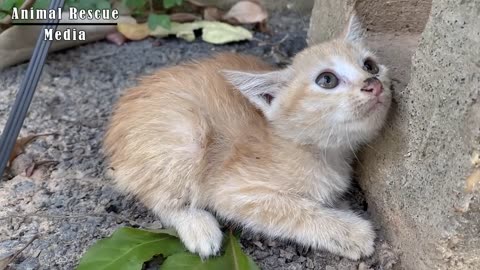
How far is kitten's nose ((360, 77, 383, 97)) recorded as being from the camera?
2182mm

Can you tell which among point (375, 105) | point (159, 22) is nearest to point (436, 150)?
point (375, 105)

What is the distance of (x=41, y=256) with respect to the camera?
2.37 meters

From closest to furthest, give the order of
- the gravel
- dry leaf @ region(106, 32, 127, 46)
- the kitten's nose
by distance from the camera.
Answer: the kitten's nose, the gravel, dry leaf @ region(106, 32, 127, 46)

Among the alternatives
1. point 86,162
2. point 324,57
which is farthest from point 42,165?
point 324,57

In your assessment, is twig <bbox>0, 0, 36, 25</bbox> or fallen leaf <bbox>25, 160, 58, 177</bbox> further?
twig <bbox>0, 0, 36, 25</bbox>

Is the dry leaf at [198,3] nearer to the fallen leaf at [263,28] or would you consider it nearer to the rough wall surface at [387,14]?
the fallen leaf at [263,28]

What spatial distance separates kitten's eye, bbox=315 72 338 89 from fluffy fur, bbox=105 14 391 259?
0.02 m

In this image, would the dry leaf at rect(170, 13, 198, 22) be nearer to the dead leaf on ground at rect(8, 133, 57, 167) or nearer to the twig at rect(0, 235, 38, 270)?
the dead leaf on ground at rect(8, 133, 57, 167)

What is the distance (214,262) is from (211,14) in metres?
2.25

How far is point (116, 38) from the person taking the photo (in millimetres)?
3920

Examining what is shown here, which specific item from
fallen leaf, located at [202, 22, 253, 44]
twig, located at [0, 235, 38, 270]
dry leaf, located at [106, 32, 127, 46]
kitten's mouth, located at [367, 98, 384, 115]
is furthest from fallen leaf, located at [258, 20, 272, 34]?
twig, located at [0, 235, 38, 270]

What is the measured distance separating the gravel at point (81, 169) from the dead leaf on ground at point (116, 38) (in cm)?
5

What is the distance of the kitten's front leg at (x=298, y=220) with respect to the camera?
7.79 ft

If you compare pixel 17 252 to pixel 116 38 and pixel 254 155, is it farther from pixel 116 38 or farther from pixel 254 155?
pixel 116 38
